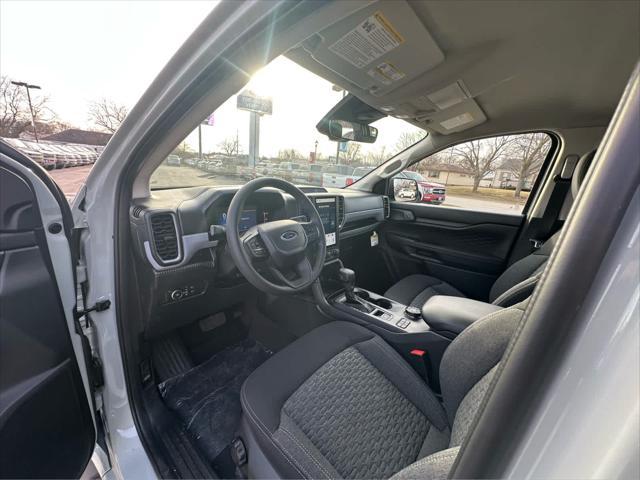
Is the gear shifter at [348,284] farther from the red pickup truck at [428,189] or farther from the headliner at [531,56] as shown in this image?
the red pickup truck at [428,189]

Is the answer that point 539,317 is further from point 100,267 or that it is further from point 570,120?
Answer: point 570,120

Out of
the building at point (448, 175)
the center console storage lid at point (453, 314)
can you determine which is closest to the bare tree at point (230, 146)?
the center console storage lid at point (453, 314)

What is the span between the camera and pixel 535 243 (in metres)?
2.27

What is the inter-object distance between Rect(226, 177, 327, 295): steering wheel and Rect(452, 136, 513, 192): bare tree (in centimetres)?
177

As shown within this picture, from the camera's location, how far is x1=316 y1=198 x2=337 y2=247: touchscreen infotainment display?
203 cm

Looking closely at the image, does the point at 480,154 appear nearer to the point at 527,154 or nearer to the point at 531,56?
the point at 527,154

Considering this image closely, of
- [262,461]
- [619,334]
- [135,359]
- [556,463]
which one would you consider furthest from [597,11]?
[135,359]

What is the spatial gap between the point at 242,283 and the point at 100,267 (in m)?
0.78

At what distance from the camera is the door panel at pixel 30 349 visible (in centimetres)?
73

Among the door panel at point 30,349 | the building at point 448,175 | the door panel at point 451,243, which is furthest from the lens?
the building at point 448,175

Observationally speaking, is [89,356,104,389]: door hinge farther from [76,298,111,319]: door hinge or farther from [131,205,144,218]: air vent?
[131,205,144,218]: air vent

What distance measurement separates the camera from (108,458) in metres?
1.08

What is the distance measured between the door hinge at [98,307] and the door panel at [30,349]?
4 centimetres

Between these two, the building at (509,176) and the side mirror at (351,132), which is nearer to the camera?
the side mirror at (351,132)
